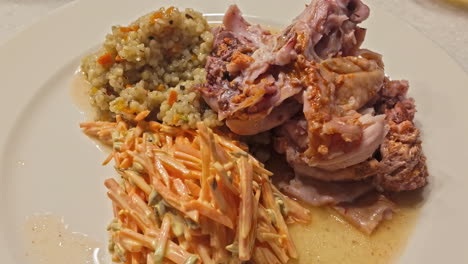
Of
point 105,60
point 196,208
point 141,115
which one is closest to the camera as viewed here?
point 196,208

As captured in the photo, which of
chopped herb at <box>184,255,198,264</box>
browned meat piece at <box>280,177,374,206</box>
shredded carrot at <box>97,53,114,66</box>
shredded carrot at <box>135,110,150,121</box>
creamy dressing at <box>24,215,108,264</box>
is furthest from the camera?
shredded carrot at <box>97,53,114,66</box>

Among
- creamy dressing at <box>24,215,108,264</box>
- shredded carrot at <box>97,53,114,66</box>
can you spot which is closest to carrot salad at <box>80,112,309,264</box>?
creamy dressing at <box>24,215,108,264</box>

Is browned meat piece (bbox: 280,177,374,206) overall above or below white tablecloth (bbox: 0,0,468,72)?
below

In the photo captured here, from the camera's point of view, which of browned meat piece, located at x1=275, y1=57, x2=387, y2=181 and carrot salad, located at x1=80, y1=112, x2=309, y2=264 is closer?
carrot salad, located at x1=80, y1=112, x2=309, y2=264

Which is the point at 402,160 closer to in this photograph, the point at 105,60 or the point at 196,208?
the point at 196,208

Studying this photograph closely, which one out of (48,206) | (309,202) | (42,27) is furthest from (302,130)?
(42,27)

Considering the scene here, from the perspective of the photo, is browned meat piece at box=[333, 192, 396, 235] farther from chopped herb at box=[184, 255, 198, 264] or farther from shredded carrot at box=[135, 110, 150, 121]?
shredded carrot at box=[135, 110, 150, 121]

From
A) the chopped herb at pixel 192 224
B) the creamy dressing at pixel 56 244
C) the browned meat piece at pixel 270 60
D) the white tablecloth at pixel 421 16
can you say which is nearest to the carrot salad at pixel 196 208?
the chopped herb at pixel 192 224

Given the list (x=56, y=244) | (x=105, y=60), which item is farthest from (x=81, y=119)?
(x=56, y=244)
